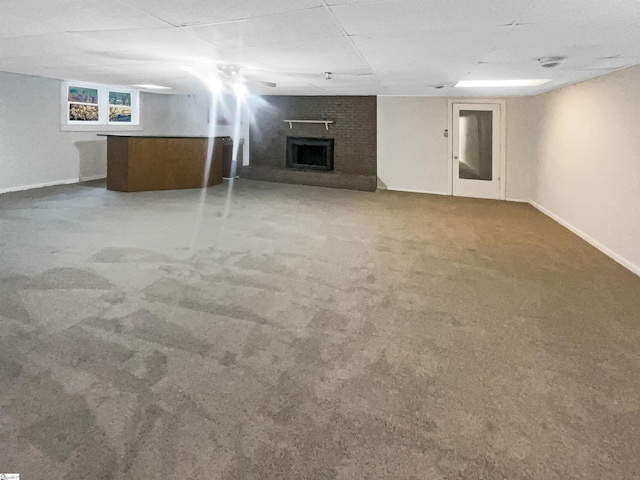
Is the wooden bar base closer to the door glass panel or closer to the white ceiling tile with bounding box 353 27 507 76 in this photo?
the white ceiling tile with bounding box 353 27 507 76

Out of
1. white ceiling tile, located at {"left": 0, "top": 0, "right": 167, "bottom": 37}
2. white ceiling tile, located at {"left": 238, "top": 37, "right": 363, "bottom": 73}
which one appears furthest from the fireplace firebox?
white ceiling tile, located at {"left": 0, "top": 0, "right": 167, "bottom": 37}

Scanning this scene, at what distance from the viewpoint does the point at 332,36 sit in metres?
3.12

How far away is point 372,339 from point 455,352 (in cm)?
46

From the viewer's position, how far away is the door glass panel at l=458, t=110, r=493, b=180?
7398mm

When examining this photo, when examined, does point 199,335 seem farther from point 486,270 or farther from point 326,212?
point 326,212

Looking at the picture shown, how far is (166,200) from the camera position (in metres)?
6.41

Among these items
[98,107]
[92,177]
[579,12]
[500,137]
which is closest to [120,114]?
[98,107]

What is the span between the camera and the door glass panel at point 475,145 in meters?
7.40

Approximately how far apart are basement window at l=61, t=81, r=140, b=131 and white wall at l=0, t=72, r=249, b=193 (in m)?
0.14

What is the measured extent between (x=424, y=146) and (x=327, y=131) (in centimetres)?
207

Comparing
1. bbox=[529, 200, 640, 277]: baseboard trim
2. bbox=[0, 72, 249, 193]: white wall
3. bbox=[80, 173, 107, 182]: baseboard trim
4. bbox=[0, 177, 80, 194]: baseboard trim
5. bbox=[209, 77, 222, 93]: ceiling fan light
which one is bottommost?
bbox=[529, 200, 640, 277]: baseboard trim

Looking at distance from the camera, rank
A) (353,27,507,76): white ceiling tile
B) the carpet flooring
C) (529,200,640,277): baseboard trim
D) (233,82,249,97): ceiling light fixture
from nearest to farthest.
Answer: the carpet flooring < (353,27,507,76): white ceiling tile < (529,200,640,277): baseboard trim < (233,82,249,97): ceiling light fixture

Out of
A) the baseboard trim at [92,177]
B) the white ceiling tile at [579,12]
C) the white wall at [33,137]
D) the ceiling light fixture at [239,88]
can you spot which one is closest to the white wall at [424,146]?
the ceiling light fixture at [239,88]

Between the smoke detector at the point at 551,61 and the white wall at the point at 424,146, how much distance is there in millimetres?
3288
